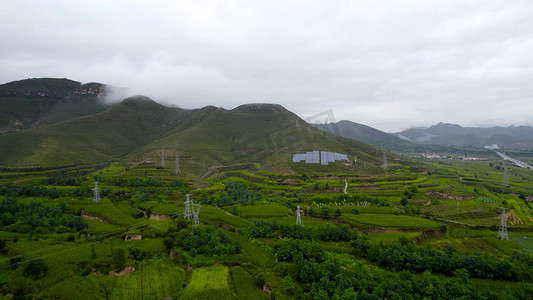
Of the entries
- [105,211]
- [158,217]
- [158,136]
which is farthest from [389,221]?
[158,136]

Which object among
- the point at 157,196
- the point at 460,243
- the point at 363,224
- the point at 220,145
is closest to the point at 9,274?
the point at 157,196

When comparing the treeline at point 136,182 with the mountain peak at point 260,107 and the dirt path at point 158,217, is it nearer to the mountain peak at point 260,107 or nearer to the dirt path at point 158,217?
the dirt path at point 158,217

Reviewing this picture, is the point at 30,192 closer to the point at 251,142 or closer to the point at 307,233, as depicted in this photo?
the point at 307,233

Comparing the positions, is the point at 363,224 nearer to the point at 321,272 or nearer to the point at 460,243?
the point at 460,243

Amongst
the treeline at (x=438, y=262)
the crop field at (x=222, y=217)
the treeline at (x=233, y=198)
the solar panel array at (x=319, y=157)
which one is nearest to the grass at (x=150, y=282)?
the crop field at (x=222, y=217)

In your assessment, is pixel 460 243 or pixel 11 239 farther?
pixel 460 243
